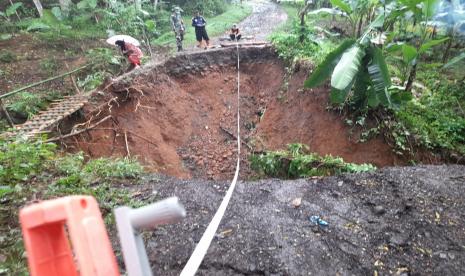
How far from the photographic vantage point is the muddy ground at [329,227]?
8.84 ft

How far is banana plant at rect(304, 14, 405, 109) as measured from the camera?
15.7 ft

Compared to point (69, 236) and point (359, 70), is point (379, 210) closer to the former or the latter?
point (359, 70)

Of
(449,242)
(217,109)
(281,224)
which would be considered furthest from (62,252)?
A: (217,109)

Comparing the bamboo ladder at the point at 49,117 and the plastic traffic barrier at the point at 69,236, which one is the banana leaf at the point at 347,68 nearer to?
the plastic traffic barrier at the point at 69,236

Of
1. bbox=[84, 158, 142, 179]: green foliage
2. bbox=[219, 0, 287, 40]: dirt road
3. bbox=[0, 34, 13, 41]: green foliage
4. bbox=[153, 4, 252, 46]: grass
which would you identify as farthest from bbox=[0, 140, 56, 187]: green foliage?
bbox=[0, 34, 13, 41]: green foliage

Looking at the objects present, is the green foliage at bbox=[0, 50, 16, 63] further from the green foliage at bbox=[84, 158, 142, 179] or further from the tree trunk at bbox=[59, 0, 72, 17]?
the green foliage at bbox=[84, 158, 142, 179]

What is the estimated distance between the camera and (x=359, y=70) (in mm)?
5293

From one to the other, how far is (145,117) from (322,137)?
4.18 m

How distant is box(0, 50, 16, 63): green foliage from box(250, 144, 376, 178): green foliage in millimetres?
9952

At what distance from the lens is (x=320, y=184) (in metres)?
3.94

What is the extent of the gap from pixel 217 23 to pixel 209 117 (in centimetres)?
789

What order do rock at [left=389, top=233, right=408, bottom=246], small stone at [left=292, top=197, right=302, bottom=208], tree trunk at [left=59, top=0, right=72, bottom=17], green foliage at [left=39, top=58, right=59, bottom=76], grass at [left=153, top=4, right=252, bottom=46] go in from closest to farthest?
rock at [left=389, top=233, right=408, bottom=246]
small stone at [left=292, top=197, right=302, bottom=208]
green foliage at [left=39, top=58, right=59, bottom=76]
grass at [left=153, top=4, right=252, bottom=46]
tree trunk at [left=59, top=0, right=72, bottom=17]

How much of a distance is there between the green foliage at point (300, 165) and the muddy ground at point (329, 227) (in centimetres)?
53

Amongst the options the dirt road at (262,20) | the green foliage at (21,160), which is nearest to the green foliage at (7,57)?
the green foliage at (21,160)
